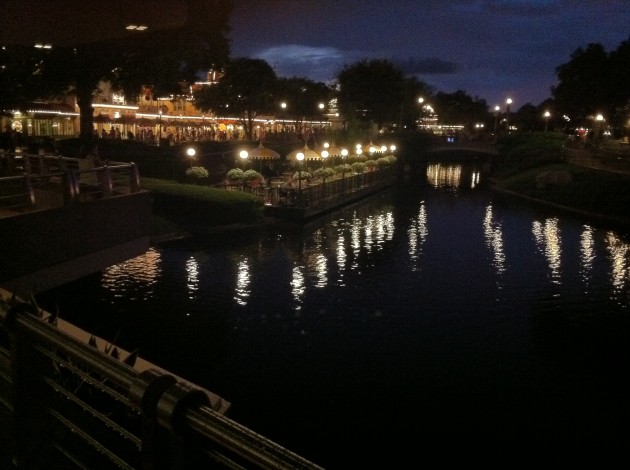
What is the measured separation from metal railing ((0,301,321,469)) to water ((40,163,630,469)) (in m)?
7.39

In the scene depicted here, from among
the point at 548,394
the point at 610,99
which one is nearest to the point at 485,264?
the point at 548,394

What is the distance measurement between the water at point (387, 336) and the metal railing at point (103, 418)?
7.39 m

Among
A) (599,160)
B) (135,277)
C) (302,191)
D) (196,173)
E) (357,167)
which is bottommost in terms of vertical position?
(135,277)

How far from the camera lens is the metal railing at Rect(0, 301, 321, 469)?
2.31m

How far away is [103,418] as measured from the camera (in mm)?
3252

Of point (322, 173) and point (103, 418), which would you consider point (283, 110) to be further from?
point (103, 418)

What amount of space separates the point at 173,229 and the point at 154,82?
15.2m

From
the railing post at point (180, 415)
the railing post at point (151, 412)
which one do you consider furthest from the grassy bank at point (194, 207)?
the railing post at point (180, 415)

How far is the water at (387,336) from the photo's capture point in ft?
39.2

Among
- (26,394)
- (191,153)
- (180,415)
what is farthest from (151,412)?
(191,153)

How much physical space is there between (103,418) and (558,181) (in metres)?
52.0

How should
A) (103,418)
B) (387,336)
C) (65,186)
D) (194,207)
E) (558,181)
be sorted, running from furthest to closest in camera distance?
(558,181), (194,207), (387,336), (65,186), (103,418)

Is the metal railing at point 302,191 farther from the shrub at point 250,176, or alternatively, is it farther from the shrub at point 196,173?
the shrub at point 196,173

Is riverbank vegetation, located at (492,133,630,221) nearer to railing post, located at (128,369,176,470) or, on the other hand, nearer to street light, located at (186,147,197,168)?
street light, located at (186,147,197,168)
